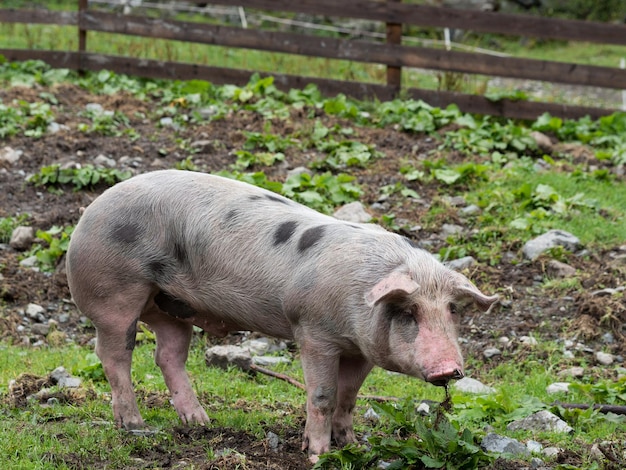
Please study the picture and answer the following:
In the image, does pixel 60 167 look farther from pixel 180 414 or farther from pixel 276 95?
pixel 180 414

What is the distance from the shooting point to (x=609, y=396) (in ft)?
18.3

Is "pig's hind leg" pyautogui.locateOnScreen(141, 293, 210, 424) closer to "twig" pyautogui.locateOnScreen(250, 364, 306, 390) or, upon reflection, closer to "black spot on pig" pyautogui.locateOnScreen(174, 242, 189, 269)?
"black spot on pig" pyautogui.locateOnScreen(174, 242, 189, 269)

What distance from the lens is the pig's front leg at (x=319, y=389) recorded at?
443 cm

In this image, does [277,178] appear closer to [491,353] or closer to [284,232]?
[491,353]

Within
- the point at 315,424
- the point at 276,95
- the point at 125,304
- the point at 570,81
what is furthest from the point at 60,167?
the point at 570,81

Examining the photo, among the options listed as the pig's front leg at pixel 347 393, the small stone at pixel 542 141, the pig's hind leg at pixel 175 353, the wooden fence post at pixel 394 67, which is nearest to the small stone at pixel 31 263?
the pig's hind leg at pixel 175 353

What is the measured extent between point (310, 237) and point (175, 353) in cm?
107

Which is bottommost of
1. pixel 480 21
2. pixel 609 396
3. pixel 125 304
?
pixel 609 396

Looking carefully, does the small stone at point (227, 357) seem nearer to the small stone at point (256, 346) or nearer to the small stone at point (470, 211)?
the small stone at point (256, 346)

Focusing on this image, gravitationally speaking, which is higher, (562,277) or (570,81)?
(570,81)

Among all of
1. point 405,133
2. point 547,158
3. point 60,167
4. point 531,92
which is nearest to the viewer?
point 60,167

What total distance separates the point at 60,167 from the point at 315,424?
5.10 metres

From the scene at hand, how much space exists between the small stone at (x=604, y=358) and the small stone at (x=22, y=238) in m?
4.37

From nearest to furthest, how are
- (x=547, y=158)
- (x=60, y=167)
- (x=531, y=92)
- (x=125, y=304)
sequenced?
(x=125, y=304)
(x=60, y=167)
(x=547, y=158)
(x=531, y=92)
